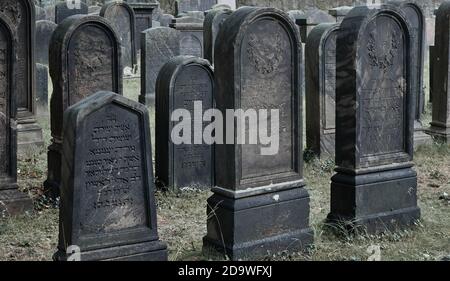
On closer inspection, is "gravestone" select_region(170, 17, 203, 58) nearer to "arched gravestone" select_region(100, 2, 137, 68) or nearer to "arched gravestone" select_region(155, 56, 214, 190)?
"arched gravestone" select_region(100, 2, 137, 68)

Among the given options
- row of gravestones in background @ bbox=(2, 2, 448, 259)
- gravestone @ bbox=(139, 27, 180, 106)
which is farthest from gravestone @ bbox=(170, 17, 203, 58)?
row of gravestones in background @ bbox=(2, 2, 448, 259)

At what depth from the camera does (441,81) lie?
10.2 meters

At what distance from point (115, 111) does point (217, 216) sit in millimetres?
1295

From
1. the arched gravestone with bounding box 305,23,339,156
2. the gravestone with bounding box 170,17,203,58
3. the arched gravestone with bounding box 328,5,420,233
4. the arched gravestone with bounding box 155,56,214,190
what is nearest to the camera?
the arched gravestone with bounding box 328,5,420,233

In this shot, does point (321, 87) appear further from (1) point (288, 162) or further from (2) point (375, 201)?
(1) point (288, 162)

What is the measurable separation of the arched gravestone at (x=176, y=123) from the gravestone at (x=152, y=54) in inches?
200

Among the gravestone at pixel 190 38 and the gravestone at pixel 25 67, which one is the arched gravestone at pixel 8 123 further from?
the gravestone at pixel 190 38

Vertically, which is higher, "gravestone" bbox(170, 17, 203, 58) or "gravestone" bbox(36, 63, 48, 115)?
"gravestone" bbox(170, 17, 203, 58)

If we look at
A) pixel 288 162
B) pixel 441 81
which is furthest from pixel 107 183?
pixel 441 81

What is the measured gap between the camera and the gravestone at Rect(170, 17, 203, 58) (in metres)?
15.1

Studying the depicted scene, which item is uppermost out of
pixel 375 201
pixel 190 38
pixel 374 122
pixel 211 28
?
pixel 211 28

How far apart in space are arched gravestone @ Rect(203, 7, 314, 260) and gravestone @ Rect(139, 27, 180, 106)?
23.7 ft

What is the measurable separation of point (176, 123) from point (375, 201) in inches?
95.8

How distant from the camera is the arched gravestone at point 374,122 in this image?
612 centimetres
